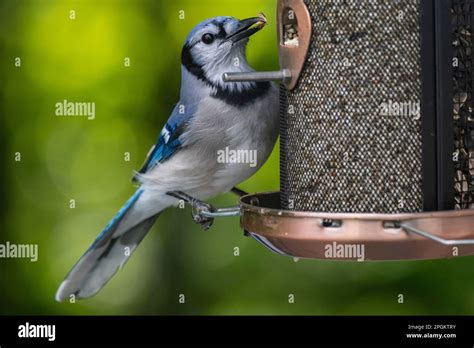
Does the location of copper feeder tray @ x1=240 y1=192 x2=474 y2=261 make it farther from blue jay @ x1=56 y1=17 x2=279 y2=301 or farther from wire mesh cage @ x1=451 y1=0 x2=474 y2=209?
blue jay @ x1=56 y1=17 x2=279 y2=301

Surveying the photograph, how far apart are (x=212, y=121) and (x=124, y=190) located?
1.51 metres

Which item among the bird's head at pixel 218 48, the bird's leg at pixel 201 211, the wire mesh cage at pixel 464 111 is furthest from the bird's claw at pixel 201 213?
the wire mesh cage at pixel 464 111

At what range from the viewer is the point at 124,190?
6043mm

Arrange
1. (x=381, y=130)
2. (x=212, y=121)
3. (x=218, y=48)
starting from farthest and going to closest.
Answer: (x=212, y=121) → (x=218, y=48) → (x=381, y=130)

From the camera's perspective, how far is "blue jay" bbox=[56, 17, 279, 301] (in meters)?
4.56

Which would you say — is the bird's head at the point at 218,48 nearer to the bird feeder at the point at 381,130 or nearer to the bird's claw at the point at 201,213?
the bird's claw at the point at 201,213

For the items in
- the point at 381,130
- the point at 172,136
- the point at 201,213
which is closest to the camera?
the point at 381,130

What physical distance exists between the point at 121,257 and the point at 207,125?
1.30 m

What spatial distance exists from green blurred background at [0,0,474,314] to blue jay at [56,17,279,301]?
32.2 inches

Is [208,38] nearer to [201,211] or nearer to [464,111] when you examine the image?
[201,211]

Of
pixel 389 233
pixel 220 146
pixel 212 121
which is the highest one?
pixel 212 121

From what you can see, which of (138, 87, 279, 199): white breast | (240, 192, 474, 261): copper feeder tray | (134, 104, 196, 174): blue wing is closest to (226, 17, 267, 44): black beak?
(138, 87, 279, 199): white breast

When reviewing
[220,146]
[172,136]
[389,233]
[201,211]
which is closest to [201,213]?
[201,211]

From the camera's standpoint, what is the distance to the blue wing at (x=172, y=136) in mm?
4805
